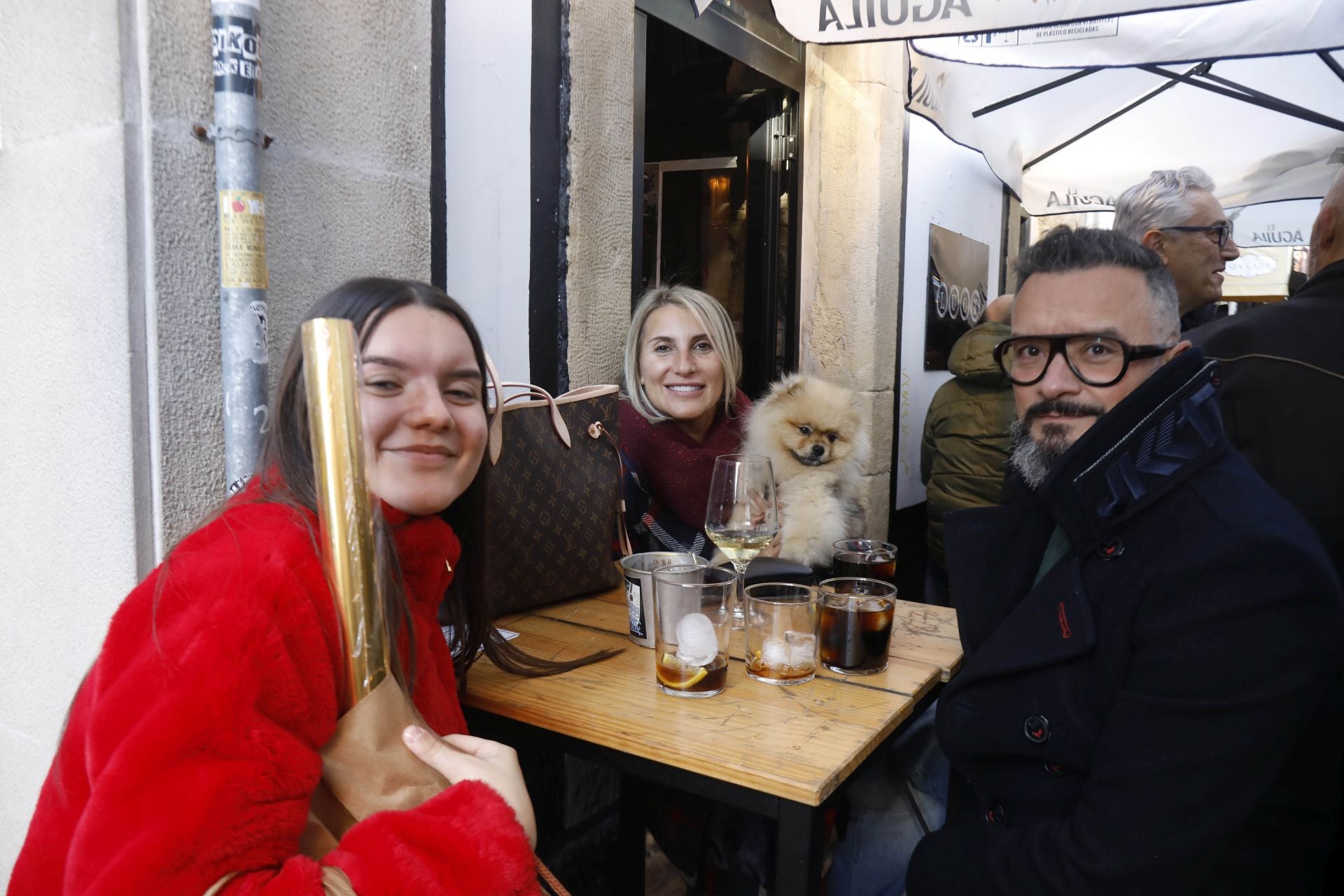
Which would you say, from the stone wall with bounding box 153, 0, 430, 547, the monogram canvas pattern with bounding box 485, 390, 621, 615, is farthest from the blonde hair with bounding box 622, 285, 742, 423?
the stone wall with bounding box 153, 0, 430, 547

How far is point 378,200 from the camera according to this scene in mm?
2162

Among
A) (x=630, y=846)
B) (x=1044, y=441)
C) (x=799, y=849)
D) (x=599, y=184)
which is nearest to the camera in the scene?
(x=799, y=849)

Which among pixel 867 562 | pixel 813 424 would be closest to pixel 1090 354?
pixel 867 562

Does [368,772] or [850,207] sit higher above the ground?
[850,207]

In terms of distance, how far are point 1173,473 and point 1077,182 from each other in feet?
17.7

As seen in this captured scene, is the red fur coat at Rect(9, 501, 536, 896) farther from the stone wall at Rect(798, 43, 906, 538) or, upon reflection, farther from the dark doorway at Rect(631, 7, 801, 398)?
the stone wall at Rect(798, 43, 906, 538)

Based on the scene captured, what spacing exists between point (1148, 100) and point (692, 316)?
4.36 m

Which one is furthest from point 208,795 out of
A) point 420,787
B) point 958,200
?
point 958,200

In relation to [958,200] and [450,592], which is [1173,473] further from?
[958,200]

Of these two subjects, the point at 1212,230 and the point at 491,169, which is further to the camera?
the point at 1212,230

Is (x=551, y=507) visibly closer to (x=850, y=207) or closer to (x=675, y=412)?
(x=675, y=412)

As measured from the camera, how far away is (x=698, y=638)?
163 centimetres

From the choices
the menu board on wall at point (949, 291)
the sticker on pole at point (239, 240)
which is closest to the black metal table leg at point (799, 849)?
the sticker on pole at point (239, 240)

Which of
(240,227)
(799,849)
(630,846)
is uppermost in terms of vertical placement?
(240,227)
